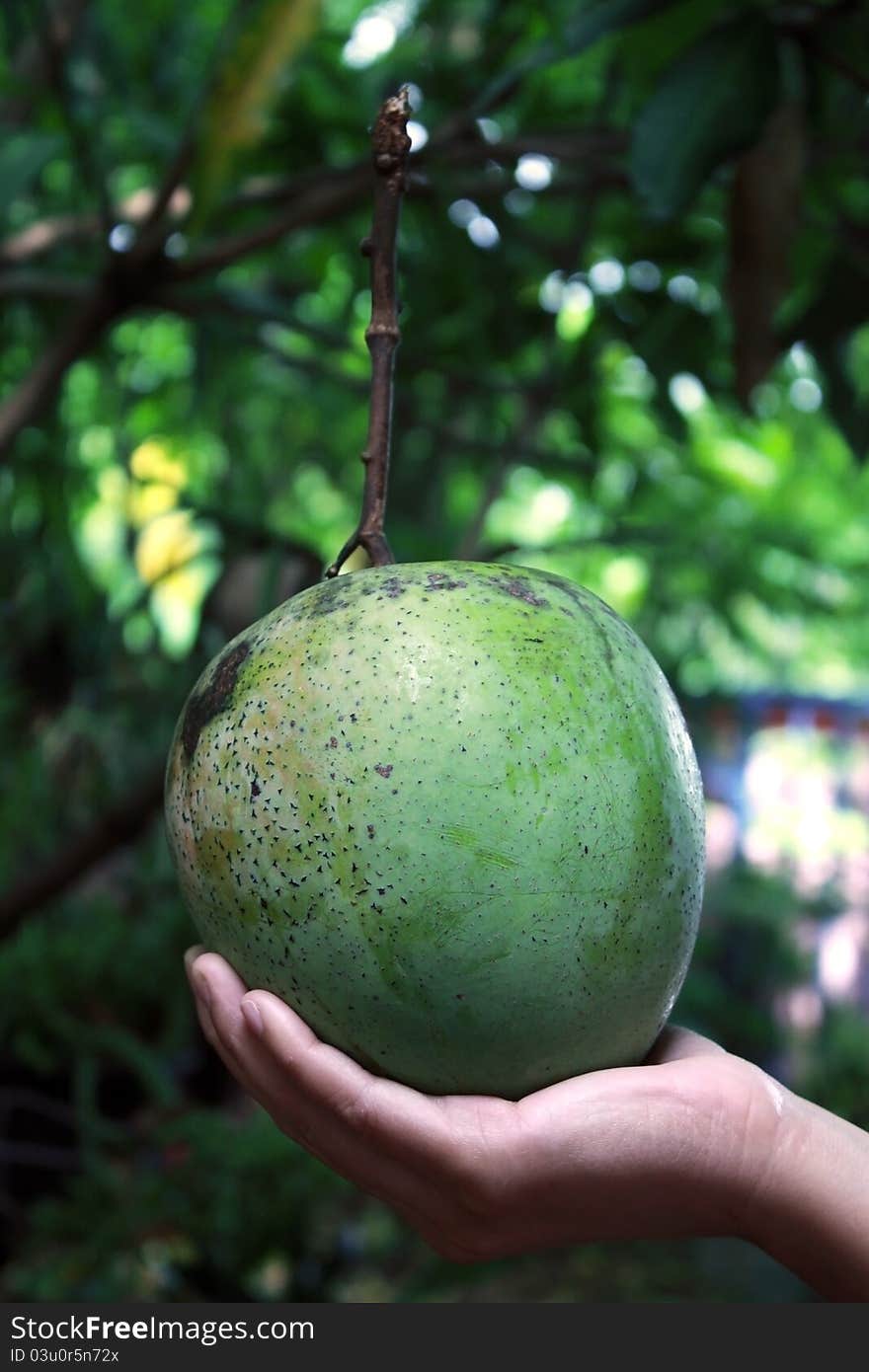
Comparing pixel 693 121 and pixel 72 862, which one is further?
pixel 72 862

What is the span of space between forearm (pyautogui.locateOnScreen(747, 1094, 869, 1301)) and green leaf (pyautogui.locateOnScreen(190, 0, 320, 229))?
0.88 metres

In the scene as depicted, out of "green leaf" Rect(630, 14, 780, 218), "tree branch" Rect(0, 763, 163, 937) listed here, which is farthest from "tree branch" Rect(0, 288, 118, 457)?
"green leaf" Rect(630, 14, 780, 218)

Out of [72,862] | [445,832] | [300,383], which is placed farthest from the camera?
[300,383]

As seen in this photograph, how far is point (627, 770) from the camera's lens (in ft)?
2.60

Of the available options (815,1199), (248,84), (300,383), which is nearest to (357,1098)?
(815,1199)

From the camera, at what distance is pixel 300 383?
120 inches

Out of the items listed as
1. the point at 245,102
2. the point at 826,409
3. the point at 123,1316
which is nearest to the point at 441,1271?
the point at 123,1316

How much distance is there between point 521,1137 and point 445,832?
0.18 metres

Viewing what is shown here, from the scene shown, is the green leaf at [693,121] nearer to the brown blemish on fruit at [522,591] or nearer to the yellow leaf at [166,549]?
the brown blemish on fruit at [522,591]

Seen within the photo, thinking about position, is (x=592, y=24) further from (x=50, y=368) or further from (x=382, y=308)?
(x=50, y=368)

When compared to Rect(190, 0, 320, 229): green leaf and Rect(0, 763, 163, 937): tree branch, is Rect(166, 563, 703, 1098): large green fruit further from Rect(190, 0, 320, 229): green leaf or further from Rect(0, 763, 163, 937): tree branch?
Rect(0, 763, 163, 937): tree branch

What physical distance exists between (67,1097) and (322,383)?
147 cm

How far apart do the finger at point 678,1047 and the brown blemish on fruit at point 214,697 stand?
377mm

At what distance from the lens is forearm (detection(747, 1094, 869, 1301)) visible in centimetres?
84
